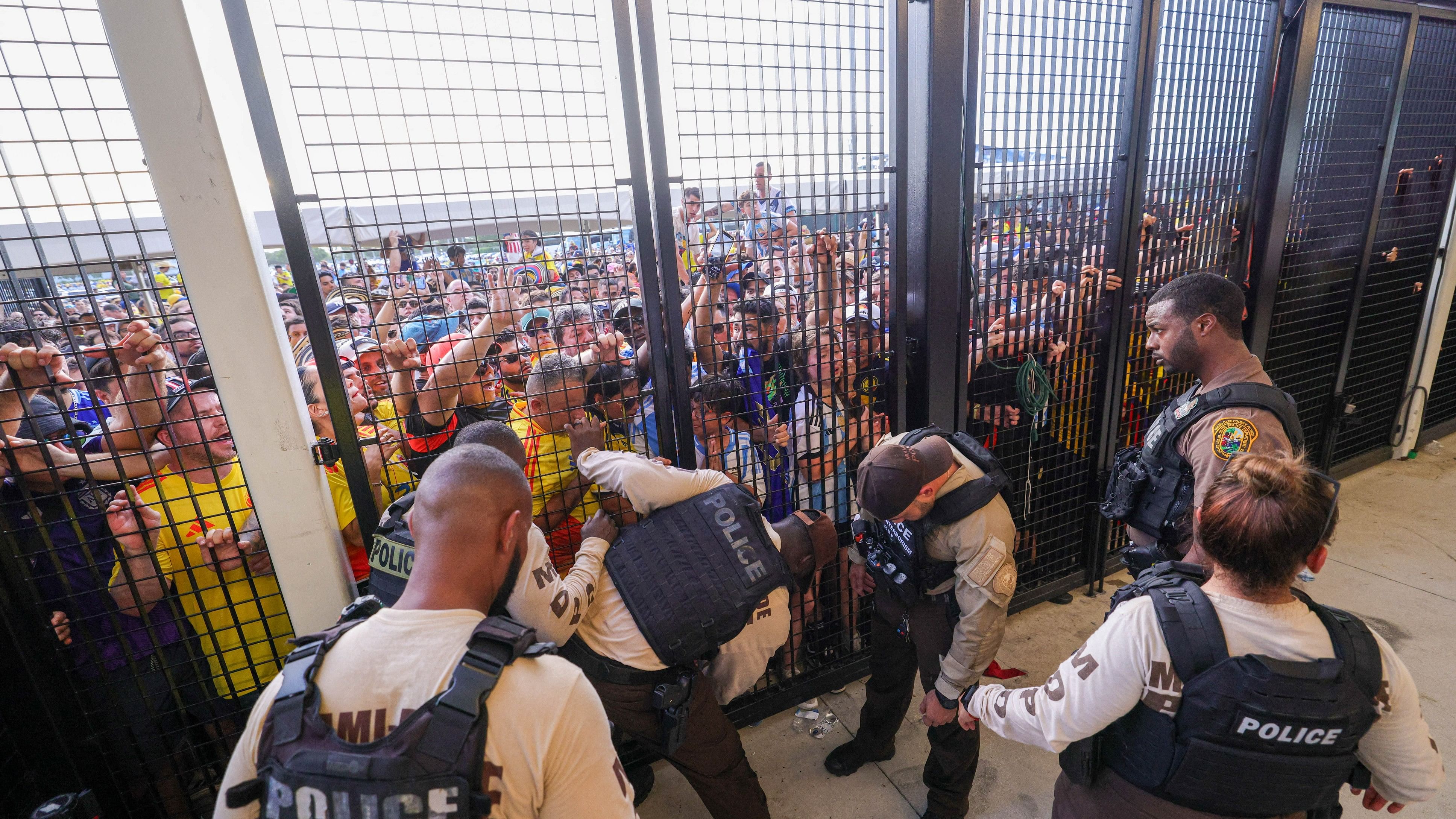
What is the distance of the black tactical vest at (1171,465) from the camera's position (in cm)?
221

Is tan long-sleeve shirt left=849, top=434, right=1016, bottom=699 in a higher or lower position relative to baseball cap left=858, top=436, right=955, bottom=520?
lower

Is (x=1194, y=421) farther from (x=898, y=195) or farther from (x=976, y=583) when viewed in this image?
(x=898, y=195)

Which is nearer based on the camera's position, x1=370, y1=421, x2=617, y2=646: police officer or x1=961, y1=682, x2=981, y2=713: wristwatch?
x1=370, y1=421, x2=617, y2=646: police officer

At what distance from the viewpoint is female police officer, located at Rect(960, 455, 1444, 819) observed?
48.8 inches

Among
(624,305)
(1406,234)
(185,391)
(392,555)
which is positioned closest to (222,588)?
(185,391)

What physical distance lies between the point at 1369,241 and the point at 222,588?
6841mm

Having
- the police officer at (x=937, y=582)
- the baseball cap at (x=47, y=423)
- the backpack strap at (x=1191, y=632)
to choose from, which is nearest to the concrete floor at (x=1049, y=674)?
the police officer at (x=937, y=582)

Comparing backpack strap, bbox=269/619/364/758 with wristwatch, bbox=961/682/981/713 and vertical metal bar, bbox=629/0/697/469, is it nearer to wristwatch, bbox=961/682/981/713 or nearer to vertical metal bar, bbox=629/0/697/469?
vertical metal bar, bbox=629/0/697/469

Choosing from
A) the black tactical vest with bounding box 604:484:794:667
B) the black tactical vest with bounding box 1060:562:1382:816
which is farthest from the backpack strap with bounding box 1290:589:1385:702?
the black tactical vest with bounding box 604:484:794:667

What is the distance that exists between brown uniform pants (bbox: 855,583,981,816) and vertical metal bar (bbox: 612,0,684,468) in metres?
→ 1.04

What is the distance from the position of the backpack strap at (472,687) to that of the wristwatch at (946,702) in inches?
59.9

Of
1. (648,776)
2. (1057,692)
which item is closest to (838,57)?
(1057,692)

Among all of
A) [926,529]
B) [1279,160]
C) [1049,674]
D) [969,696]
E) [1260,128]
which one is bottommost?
[1049,674]

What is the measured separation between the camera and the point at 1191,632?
1.30 metres
